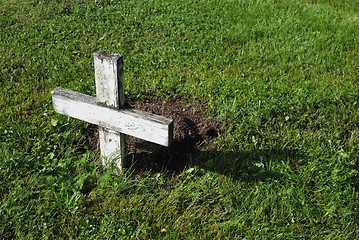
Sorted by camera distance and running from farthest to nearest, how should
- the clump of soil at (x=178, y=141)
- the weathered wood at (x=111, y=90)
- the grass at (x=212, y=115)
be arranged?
the clump of soil at (x=178, y=141) < the grass at (x=212, y=115) < the weathered wood at (x=111, y=90)

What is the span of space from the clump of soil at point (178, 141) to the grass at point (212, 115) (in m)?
0.11

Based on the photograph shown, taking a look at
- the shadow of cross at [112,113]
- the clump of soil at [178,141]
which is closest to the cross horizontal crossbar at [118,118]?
the shadow of cross at [112,113]

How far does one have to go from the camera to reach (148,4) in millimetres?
6066

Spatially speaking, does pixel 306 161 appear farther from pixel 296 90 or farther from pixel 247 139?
pixel 296 90

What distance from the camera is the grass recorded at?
263 cm

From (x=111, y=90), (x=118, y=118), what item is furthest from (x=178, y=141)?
(x=111, y=90)

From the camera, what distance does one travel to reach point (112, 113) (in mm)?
Result: 2605

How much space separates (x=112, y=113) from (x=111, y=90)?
0.66 feet

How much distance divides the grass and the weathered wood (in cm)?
20

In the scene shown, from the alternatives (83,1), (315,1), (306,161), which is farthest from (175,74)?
(315,1)

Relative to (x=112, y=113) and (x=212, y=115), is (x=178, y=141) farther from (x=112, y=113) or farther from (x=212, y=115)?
(x=112, y=113)

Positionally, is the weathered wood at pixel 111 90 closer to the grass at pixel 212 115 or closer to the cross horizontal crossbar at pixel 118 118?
the cross horizontal crossbar at pixel 118 118

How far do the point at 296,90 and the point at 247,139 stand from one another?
1172 millimetres

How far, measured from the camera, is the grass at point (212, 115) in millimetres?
2627
